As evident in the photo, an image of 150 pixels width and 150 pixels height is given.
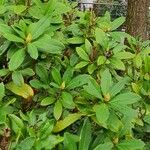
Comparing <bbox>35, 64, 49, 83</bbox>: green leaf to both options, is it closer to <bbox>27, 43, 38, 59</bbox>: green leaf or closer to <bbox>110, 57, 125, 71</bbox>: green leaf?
<bbox>27, 43, 38, 59</bbox>: green leaf

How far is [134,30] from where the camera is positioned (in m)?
6.71

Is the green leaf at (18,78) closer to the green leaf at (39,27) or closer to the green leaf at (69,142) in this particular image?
the green leaf at (39,27)

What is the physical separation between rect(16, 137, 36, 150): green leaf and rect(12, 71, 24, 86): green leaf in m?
0.46

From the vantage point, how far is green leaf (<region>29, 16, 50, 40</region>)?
6.45 ft

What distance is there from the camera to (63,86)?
2.00 m

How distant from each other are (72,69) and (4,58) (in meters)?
0.35

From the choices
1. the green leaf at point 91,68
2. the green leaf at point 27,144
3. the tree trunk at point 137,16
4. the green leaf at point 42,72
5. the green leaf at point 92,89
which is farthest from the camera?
the tree trunk at point 137,16

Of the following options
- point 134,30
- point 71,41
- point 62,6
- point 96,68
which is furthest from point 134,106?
point 134,30

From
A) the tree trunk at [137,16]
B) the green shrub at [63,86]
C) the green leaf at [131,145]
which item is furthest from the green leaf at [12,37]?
the tree trunk at [137,16]

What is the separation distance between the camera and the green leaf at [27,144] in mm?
1544

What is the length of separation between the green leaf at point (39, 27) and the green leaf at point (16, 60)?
0.10 m

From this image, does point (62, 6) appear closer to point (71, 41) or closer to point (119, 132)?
point (71, 41)

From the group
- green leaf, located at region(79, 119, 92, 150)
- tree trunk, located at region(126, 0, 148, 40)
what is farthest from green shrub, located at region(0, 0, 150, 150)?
tree trunk, located at region(126, 0, 148, 40)

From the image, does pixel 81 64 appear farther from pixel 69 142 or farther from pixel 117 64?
pixel 69 142
